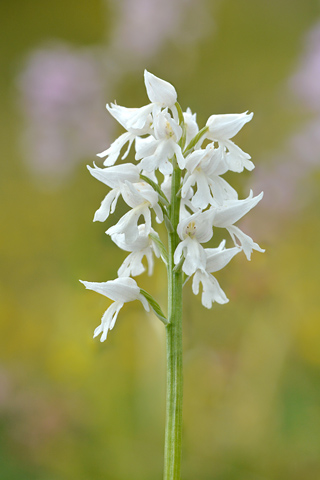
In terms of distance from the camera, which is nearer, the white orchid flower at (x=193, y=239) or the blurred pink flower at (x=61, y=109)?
the white orchid flower at (x=193, y=239)

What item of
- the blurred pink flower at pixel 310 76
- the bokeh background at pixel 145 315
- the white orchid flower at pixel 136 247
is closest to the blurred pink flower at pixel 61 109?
the bokeh background at pixel 145 315

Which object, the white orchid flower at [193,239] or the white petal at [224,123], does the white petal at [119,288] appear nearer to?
the white orchid flower at [193,239]

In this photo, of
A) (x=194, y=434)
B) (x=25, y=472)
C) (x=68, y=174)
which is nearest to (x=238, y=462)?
(x=194, y=434)

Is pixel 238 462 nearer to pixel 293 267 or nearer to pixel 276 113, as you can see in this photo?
pixel 293 267

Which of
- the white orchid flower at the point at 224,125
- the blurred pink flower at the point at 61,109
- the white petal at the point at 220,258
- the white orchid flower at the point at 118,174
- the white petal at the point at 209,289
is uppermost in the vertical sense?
the blurred pink flower at the point at 61,109

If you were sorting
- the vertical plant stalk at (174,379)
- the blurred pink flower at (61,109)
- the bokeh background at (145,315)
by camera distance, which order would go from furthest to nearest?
the blurred pink flower at (61,109), the bokeh background at (145,315), the vertical plant stalk at (174,379)

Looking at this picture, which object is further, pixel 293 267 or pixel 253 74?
pixel 253 74

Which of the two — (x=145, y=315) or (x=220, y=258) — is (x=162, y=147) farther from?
(x=145, y=315)

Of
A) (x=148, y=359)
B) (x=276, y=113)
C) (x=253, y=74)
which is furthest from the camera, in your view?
(x=253, y=74)
